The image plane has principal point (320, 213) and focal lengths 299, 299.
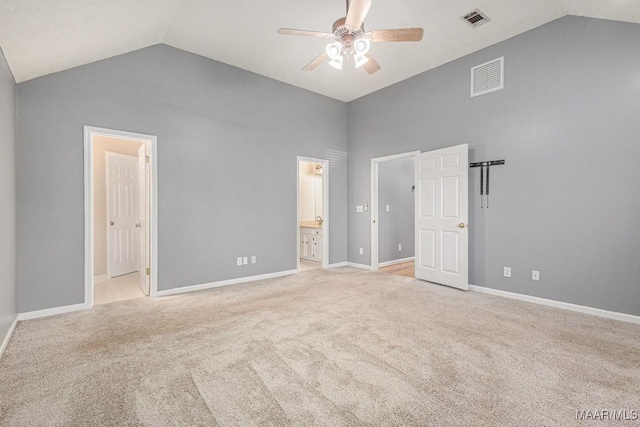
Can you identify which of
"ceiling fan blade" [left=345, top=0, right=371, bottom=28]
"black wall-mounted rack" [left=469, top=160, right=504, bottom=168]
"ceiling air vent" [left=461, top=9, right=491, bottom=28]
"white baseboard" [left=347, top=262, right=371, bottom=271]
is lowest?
"white baseboard" [left=347, top=262, right=371, bottom=271]

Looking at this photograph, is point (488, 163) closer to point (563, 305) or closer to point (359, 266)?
point (563, 305)

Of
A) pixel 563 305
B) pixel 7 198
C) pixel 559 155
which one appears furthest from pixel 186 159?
pixel 563 305

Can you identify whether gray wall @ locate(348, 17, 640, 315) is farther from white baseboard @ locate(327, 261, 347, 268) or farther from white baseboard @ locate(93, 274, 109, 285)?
white baseboard @ locate(93, 274, 109, 285)

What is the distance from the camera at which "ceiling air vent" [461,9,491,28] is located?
11.3 feet

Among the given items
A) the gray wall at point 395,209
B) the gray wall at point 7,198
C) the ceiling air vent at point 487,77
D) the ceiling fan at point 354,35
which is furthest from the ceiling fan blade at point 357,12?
the gray wall at point 395,209

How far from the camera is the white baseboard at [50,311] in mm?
3184

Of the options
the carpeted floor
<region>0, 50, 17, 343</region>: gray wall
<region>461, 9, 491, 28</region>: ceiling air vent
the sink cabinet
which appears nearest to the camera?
the carpeted floor

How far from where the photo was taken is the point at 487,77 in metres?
4.19

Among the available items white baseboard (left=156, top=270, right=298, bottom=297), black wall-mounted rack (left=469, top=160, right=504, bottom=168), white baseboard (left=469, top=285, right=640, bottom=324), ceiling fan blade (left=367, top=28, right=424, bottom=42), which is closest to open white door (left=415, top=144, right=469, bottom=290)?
black wall-mounted rack (left=469, top=160, right=504, bottom=168)

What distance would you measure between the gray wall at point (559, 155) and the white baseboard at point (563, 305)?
56 millimetres

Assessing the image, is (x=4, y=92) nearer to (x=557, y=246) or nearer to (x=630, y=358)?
(x=630, y=358)

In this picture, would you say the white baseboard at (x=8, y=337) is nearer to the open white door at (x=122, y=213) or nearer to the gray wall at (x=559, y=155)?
the open white door at (x=122, y=213)

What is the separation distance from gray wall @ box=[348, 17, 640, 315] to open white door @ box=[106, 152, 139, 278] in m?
5.47

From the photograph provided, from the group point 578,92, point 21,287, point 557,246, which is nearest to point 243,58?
point 21,287
